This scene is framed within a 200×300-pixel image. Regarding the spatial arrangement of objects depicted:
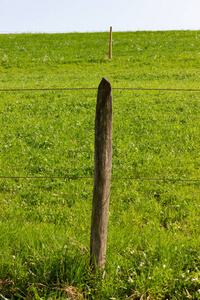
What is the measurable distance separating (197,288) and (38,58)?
79.8 ft

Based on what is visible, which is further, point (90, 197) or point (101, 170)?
point (90, 197)

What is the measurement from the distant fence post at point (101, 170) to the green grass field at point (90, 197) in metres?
0.17

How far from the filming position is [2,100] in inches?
507

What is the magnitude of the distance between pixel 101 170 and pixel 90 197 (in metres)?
2.46

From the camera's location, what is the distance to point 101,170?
121 inches

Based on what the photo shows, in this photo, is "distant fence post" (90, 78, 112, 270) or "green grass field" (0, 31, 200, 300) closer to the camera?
"distant fence post" (90, 78, 112, 270)

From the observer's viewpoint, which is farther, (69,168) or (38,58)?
(38,58)

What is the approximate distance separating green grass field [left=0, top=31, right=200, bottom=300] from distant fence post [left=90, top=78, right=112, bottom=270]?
173 mm

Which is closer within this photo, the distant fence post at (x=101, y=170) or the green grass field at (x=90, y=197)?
the distant fence post at (x=101, y=170)

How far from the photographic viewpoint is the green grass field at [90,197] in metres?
3.21

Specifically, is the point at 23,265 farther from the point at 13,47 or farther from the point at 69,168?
the point at 13,47

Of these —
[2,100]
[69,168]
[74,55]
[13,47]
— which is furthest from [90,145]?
[13,47]

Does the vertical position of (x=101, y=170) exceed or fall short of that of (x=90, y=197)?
it exceeds it

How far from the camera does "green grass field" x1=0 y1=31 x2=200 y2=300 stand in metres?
3.21
